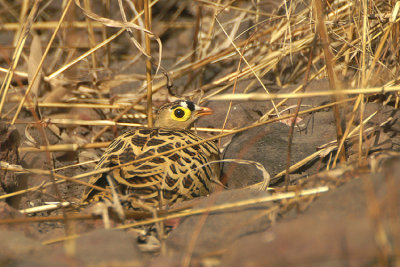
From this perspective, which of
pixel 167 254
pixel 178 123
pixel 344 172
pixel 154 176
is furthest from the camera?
pixel 178 123

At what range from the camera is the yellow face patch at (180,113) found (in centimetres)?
299

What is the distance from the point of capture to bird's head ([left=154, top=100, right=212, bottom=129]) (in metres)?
2.99

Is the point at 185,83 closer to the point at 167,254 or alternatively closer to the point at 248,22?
the point at 248,22

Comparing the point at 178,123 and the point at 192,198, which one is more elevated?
the point at 178,123

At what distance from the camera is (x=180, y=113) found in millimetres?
2994

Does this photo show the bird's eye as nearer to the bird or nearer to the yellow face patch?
the yellow face patch

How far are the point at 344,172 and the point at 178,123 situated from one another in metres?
1.51

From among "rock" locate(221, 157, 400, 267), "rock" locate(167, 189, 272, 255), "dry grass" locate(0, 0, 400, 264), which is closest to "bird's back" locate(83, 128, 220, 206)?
"rock" locate(167, 189, 272, 255)

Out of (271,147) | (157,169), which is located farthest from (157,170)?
(271,147)

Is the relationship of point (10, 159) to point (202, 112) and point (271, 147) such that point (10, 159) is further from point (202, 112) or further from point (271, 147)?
point (271, 147)

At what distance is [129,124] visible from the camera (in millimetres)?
3248

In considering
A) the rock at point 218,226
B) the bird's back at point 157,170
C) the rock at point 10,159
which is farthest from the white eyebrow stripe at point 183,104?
the rock at point 218,226

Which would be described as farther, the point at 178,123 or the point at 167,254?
the point at 178,123

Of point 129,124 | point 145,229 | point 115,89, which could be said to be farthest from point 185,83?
point 145,229
